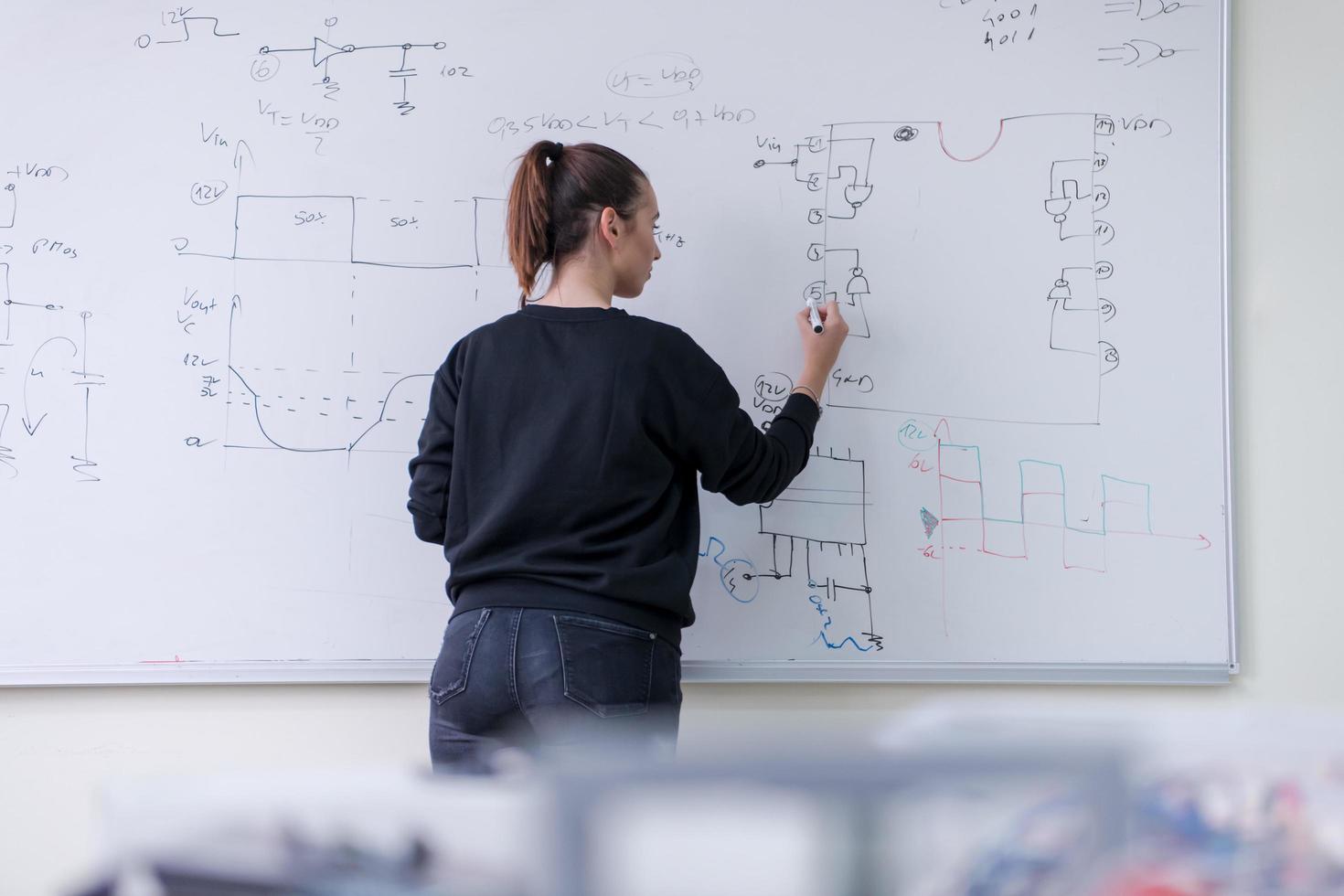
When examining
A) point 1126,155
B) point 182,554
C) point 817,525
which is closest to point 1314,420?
point 1126,155

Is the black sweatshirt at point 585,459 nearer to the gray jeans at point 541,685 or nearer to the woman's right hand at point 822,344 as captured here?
the gray jeans at point 541,685

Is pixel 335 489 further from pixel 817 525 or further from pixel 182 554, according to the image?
pixel 817 525

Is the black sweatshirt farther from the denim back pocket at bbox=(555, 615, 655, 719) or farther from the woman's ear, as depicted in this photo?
the woman's ear


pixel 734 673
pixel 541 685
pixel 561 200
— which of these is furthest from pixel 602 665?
pixel 561 200

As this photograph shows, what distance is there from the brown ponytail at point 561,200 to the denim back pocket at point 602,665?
19.3 inches

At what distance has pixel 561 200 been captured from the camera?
1360mm

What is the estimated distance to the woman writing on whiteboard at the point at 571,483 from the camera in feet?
3.98

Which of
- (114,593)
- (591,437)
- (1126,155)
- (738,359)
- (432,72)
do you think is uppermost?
(432,72)

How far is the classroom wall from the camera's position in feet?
5.45

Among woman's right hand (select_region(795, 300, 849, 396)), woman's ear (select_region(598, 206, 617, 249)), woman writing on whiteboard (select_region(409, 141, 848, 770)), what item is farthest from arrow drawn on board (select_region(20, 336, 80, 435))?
woman's right hand (select_region(795, 300, 849, 396))

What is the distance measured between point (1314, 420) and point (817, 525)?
2.74 feet

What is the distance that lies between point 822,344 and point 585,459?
53cm

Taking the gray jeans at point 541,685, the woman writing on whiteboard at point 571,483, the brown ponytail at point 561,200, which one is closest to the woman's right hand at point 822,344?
the woman writing on whiteboard at point 571,483

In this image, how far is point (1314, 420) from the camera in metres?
1.67
